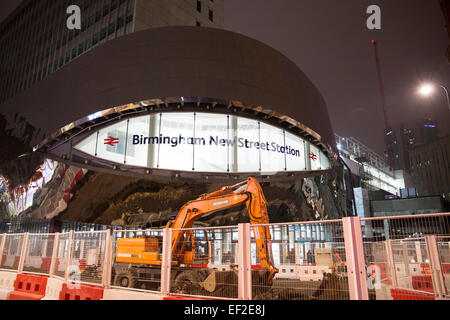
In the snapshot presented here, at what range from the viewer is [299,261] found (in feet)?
26.3

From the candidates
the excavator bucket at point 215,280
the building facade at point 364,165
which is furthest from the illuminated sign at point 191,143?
the building facade at point 364,165

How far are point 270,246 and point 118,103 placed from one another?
46.2 ft

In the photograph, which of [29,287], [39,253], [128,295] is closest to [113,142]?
[39,253]

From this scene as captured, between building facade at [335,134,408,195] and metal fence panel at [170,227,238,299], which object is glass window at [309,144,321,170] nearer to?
metal fence panel at [170,227,238,299]

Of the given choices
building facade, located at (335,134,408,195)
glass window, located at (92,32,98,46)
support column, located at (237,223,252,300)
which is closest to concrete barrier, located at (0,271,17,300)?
support column, located at (237,223,252,300)

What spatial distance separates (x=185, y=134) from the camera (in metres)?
22.0

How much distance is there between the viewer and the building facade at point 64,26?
36.9 meters

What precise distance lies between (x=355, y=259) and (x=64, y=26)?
58454mm

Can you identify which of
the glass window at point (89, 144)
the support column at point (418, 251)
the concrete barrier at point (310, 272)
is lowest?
the concrete barrier at point (310, 272)

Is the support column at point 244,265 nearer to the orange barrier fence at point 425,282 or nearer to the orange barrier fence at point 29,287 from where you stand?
the orange barrier fence at point 425,282

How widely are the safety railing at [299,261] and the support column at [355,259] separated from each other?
2 centimetres

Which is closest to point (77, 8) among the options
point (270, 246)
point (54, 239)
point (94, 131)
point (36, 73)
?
point (36, 73)

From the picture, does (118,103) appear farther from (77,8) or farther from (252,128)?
(77,8)

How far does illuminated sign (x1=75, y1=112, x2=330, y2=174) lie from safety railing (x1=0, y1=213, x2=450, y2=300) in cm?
958
